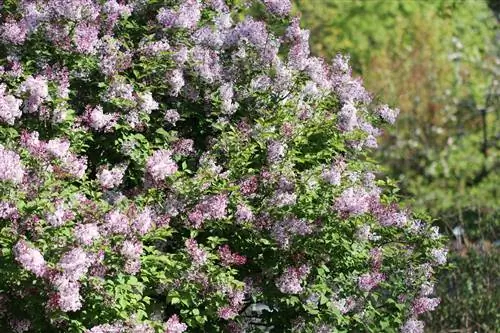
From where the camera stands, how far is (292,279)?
4.01 m

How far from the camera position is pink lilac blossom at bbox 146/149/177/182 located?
379cm

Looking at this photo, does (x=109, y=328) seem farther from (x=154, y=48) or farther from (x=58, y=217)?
(x=154, y=48)

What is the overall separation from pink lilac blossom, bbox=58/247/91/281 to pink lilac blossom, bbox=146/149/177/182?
59cm

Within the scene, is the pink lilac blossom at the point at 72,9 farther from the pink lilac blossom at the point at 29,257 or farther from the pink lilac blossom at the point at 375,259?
the pink lilac blossom at the point at 375,259

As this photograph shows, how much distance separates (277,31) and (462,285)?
2.46 m

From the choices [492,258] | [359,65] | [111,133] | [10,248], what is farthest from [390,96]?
[10,248]

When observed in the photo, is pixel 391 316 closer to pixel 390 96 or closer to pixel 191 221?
pixel 191 221

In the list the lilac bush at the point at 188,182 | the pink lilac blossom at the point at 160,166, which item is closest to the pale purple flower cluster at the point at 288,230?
the lilac bush at the point at 188,182

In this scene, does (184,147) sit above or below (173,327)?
above

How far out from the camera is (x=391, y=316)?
4.55m

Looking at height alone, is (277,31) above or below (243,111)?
above

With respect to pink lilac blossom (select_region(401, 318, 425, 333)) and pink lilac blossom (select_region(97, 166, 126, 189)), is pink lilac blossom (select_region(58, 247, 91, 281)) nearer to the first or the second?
pink lilac blossom (select_region(97, 166, 126, 189))

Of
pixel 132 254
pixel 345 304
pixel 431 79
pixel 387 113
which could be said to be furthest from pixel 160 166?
pixel 431 79

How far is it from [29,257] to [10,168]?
0.31m
